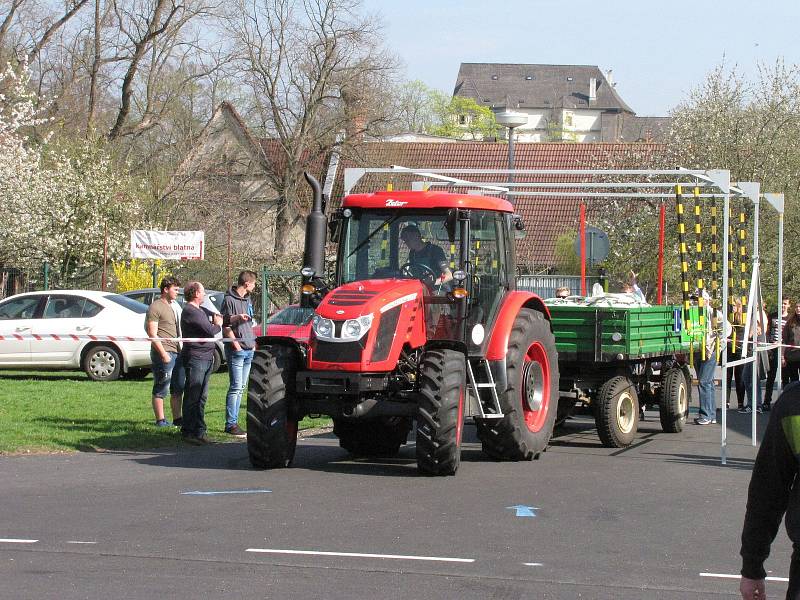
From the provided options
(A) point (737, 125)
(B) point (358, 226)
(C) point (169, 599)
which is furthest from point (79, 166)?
(C) point (169, 599)

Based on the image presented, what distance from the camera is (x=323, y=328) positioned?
11117mm

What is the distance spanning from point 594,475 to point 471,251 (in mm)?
2366

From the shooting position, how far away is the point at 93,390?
19.6 meters

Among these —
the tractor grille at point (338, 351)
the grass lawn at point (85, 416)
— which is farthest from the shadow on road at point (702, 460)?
the grass lawn at point (85, 416)

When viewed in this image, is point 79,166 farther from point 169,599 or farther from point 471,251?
point 169,599

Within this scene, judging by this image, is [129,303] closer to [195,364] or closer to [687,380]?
[195,364]

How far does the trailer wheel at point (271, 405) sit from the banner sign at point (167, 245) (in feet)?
63.8

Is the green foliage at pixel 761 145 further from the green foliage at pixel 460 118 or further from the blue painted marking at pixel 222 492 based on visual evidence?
the green foliage at pixel 460 118

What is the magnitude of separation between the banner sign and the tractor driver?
1894 cm

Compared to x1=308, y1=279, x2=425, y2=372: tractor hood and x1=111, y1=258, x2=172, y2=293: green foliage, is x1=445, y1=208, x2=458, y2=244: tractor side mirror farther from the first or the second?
x1=111, y1=258, x2=172, y2=293: green foliage

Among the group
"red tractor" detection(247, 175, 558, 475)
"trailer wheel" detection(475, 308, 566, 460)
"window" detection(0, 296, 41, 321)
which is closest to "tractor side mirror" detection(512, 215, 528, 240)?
"red tractor" detection(247, 175, 558, 475)

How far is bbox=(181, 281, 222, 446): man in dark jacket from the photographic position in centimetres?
1378

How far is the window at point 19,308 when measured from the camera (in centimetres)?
2212

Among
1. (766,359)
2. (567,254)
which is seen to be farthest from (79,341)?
(567,254)
